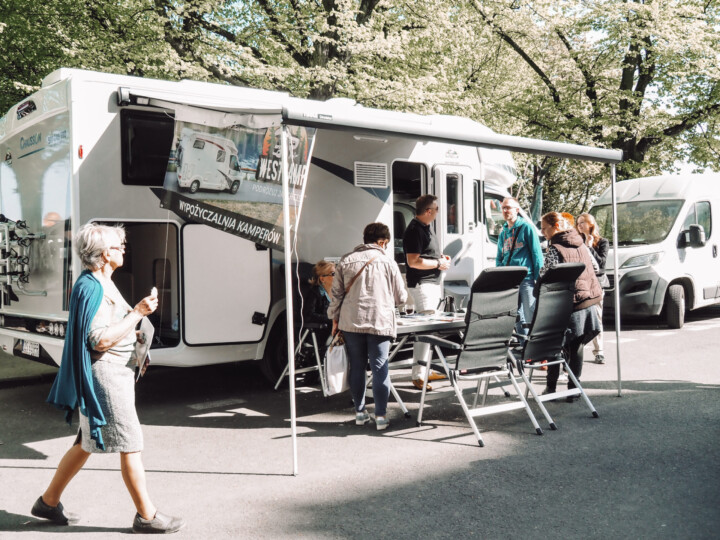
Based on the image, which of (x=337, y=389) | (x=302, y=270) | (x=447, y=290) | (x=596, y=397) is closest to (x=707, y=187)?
(x=447, y=290)

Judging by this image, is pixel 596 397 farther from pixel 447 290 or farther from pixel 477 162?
pixel 477 162

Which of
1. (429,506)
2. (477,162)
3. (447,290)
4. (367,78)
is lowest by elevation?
(429,506)

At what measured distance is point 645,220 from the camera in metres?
12.5

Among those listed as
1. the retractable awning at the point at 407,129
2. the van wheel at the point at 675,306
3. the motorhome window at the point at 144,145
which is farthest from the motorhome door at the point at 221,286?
the van wheel at the point at 675,306

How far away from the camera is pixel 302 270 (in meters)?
7.83

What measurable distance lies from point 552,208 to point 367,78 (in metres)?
19.6

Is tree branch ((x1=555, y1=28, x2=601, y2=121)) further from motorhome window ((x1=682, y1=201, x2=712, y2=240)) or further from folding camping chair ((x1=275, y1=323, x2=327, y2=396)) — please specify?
folding camping chair ((x1=275, y1=323, x2=327, y2=396))

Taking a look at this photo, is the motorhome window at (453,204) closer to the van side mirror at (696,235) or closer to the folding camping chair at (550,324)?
the folding camping chair at (550,324)

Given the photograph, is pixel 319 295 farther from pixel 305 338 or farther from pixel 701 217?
pixel 701 217

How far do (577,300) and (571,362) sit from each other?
625mm

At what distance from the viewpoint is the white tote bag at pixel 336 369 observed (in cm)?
590

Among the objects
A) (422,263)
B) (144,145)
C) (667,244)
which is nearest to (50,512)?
(144,145)

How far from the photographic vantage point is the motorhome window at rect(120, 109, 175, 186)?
6.46 m

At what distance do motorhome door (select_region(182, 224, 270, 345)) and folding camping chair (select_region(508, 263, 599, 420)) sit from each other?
2556 millimetres
